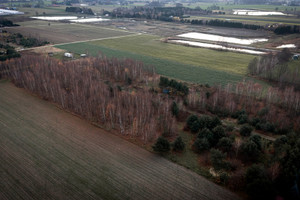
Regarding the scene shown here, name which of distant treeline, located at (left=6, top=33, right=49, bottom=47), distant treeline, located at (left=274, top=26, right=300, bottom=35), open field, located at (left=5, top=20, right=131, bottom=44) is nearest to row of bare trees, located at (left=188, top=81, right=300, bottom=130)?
distant treeline, located at (left=6, top=33, right=49, bottom=47)

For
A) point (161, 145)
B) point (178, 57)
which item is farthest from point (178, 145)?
Result: point (178, 57)

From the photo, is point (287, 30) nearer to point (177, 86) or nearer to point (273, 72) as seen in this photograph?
point (273, 72)

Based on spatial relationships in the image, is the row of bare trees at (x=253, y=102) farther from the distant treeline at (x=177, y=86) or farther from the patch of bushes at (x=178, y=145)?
the patch of bushes at (x=178, y=145)

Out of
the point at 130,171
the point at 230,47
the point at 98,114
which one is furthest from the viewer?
the point at 230,47

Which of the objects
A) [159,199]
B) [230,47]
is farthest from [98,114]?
[230,47]

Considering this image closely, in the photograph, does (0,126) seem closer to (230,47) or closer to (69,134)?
(69,134)

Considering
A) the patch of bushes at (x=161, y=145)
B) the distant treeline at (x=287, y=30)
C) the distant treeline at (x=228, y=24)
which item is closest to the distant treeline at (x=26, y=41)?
the patch of bushes at (x=161, y=145)

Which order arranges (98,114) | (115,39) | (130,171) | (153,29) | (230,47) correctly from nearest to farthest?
(130,171) → (98,114) → (230,47) → (115,39) → (153,29)
